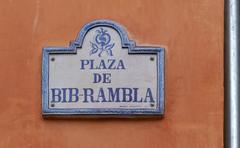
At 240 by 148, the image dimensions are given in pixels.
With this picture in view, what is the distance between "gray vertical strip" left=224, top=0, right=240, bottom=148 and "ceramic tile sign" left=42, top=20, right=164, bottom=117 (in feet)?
1.13

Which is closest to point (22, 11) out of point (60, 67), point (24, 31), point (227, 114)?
point (24, 31)

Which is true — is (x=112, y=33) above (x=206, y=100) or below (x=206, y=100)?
above

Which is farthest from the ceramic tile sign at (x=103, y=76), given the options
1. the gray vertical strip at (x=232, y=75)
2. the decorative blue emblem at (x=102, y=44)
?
the gray vertical strip at (x=232, y=75)

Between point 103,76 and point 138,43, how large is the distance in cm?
25

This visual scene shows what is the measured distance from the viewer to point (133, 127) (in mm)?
3891

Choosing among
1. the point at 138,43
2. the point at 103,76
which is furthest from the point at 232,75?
the point at 103,76

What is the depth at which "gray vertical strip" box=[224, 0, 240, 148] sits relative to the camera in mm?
3836

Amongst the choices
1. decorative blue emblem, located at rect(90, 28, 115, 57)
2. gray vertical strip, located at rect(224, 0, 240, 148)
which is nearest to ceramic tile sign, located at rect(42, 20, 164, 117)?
decorative blue emblem, located at rect(90, 28, 115, 57)

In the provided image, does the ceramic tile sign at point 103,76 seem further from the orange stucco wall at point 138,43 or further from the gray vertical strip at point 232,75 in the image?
the gray vertical strip at point 232,75

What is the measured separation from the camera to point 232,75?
3.90 metres

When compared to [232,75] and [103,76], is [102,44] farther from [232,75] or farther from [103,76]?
[232,75]

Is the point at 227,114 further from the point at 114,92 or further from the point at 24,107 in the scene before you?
the point at 24,107

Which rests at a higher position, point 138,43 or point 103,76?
point 138,43

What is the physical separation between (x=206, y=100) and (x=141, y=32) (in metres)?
0.49
